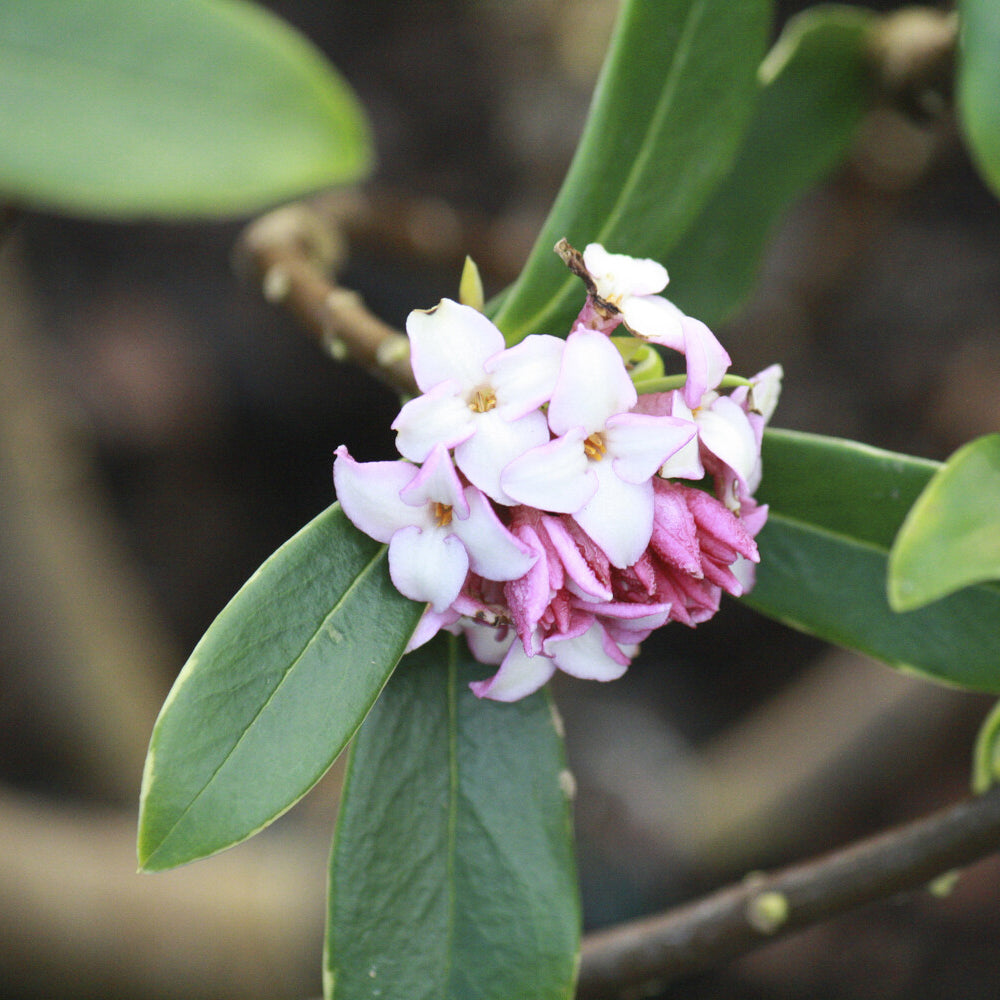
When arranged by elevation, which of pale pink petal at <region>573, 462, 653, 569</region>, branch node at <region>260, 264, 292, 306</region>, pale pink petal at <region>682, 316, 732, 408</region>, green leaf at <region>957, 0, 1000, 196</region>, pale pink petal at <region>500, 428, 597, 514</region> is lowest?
branch node at <region>260, 264, 292, 306</region>

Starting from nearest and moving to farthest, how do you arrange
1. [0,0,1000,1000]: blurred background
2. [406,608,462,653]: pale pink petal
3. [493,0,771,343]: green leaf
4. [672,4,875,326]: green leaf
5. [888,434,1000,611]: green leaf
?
[888,434,1000,611]: green leaf < [406,608,462,653]: pale pink petal < [493,0,771,343]: green leaf < [672,4,875,326]: green leaf < [0,0,1000,1000]: blurred background

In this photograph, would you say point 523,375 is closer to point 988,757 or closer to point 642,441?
point 642,441

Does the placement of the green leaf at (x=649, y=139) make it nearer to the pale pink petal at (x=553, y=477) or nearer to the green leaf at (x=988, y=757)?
the pale pink petal at (x=553, y=477)

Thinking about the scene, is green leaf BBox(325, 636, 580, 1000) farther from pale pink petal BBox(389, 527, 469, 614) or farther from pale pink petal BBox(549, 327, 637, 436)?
pale pink petal BBox(549, 327, 637, 436)

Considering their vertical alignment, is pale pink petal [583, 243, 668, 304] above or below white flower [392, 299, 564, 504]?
above

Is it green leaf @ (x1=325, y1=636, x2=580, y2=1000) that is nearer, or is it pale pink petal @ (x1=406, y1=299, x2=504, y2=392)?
pale pink petal @ (x1=406, y1=299, x2=504, y2=392)

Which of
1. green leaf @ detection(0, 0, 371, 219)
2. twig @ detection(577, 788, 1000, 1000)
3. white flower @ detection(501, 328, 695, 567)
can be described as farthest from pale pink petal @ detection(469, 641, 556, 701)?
green leaf @ detection(0, 0, 371, 219)

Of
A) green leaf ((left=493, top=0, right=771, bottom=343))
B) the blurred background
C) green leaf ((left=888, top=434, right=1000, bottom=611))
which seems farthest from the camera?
the blurred background

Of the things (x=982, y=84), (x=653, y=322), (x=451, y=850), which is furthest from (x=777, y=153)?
(x=451, y=850)
